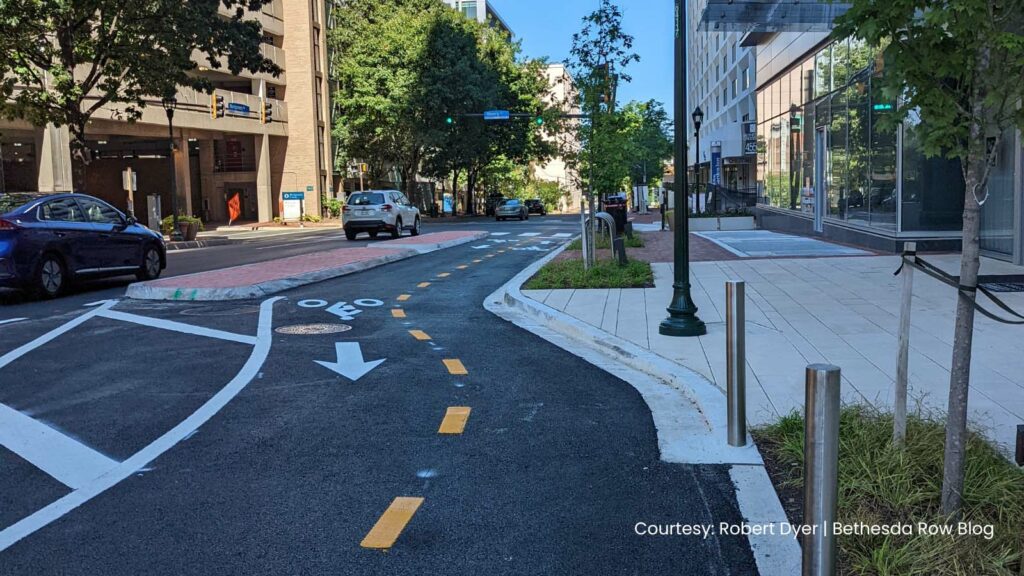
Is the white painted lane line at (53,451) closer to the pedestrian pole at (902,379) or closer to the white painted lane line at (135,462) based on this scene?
the white painted lane line at (135,462)

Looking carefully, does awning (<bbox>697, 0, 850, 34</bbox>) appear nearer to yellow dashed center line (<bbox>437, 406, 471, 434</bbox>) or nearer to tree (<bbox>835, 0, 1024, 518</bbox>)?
yellow dashed center line (<bbox>437, 406, 471, 434</bbox>)

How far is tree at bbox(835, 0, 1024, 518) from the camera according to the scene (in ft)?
11.4

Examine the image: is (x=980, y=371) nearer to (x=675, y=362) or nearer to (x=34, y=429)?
(x=675, y=362)

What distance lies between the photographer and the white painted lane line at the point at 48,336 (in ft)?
26.7

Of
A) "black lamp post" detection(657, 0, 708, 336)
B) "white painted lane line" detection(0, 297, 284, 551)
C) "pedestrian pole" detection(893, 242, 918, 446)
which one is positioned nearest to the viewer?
"white painted lane line" detection(0, 297, 284, 551)

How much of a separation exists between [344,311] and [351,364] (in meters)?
3.61

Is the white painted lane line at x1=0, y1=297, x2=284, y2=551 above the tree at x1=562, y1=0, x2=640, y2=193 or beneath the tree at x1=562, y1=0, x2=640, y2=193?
beneath

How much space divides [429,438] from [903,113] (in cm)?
335

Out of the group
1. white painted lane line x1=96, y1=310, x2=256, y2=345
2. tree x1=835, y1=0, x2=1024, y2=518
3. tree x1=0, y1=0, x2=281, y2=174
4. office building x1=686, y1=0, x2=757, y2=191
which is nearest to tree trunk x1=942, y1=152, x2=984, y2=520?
tree x1=835, y1=0, x2=1024, y2=518

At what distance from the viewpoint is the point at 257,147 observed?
54.0m

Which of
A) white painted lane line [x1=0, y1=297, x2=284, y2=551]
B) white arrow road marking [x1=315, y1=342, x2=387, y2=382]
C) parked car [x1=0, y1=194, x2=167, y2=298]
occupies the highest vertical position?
parked car [x1=0, y1=194, x2=167, y2=298]

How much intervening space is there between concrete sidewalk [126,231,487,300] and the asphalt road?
11.8 ft

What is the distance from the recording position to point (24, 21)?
75.3ft

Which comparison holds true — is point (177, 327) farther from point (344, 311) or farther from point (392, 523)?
point (392, 523)
